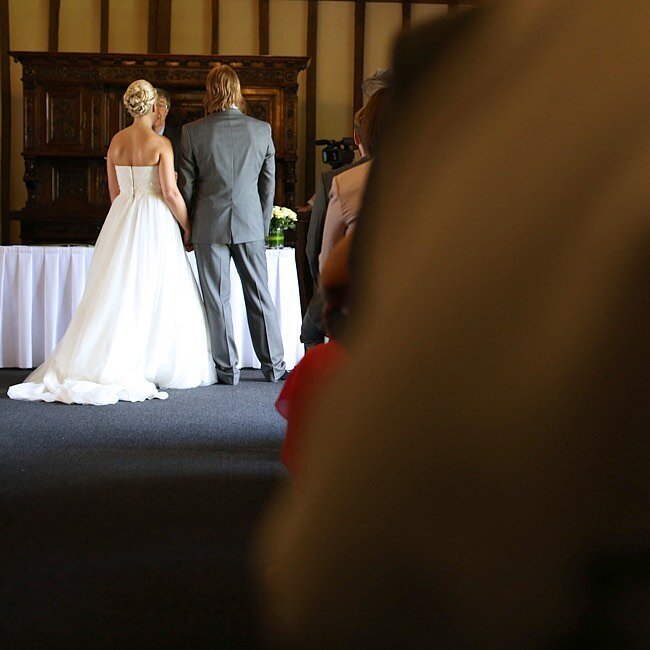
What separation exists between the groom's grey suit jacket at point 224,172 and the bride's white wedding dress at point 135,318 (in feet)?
0.69

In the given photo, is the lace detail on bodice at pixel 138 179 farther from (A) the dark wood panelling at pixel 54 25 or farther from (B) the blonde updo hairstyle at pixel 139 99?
(A) the dark wood panelling at pixel 54 25

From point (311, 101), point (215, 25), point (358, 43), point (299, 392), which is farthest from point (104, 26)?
point (299, 392)

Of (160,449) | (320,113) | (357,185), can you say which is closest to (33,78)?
(320,113)

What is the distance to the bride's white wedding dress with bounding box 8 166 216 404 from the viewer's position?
515cm

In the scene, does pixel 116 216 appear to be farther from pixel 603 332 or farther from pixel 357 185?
pixel 603 332

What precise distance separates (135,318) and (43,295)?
1.00 metres

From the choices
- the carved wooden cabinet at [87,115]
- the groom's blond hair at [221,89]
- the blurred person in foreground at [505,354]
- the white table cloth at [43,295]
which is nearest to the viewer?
the blurred person in foreground at [505,354]

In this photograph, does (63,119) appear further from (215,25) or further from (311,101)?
(311,101)

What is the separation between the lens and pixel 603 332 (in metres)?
0.52

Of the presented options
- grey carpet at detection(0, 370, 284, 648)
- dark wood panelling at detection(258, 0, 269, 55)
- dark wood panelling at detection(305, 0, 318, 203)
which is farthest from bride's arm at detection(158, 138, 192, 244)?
dark wood panelling at detection(258, 0, 269, 55)

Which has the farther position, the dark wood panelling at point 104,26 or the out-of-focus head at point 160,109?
the dark wood panelling at point 104,26

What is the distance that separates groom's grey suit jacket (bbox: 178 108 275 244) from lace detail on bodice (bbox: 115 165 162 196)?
17 cm

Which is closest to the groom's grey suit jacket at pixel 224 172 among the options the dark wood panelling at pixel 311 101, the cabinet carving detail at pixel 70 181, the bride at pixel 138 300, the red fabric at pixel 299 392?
the bride at pixel 138 300

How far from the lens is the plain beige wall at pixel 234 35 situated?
33.8 feet
